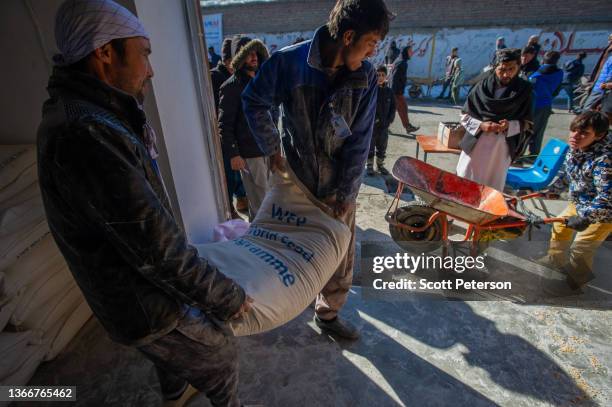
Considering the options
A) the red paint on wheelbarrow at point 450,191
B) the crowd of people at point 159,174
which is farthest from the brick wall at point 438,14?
the red paint on wheelbarrow at point 450,191

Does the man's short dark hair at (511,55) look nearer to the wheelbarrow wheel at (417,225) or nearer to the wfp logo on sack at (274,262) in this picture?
the wheelbarrow wheel at (417,225)

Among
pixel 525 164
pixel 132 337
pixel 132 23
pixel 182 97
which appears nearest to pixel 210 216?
pixel 182 97

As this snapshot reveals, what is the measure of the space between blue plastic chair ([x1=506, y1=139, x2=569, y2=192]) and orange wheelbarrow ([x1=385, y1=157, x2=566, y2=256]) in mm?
796

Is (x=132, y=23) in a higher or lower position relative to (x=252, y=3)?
lower

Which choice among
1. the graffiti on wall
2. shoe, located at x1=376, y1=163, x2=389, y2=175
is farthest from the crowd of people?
the graffiti on wall

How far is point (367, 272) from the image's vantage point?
293 cm

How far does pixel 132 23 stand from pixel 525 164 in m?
6.40

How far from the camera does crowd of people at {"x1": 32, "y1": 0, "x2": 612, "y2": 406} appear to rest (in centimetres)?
83

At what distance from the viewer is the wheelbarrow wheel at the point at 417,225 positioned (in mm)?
3041

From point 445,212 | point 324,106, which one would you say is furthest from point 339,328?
point 324,106

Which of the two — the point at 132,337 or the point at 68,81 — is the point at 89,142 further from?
the point at 132,337

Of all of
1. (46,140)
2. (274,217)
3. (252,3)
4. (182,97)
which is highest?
(252,3)

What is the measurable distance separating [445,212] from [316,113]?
5.26 ft

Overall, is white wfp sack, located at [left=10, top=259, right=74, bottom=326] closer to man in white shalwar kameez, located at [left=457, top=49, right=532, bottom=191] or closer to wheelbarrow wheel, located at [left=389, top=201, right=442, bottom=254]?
wheelbarrow wheel, located at [left=389, top=201, right=442, bottom=254]
